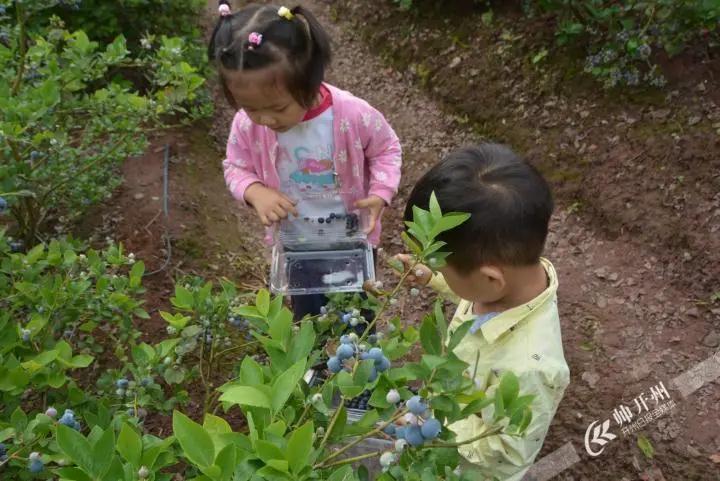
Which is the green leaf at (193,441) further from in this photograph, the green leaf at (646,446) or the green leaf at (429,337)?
the green leaf at (646,446)

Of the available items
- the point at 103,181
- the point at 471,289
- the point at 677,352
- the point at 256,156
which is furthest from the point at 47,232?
the point at 677,352

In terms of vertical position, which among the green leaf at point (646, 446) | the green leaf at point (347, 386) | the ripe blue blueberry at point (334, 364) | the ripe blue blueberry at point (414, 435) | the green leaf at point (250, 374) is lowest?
the green leaf at point (646, 446)

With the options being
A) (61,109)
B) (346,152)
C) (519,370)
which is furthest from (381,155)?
(61,109)

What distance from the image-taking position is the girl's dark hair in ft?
5.71

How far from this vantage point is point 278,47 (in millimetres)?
1756

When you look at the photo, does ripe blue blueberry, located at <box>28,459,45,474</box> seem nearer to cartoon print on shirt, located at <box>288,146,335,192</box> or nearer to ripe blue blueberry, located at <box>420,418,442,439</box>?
ripe blue blueberry, located at <box>420,418,442,439</box>

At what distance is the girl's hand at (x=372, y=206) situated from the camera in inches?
80.2

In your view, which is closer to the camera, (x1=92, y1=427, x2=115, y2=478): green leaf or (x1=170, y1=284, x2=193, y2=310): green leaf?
(x1=92, y1=427, x2=115, y2=478): green leaf

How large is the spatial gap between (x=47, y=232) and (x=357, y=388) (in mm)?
2537

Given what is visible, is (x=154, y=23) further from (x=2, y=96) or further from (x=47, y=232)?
(x=2, y=96)

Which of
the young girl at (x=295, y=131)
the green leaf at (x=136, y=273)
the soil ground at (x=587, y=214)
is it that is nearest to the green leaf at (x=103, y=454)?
the green leaf at (x=136, y=273)

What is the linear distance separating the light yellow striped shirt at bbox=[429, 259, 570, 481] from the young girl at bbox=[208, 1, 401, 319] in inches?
29.0

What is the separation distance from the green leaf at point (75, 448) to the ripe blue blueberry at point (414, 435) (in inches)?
16.7

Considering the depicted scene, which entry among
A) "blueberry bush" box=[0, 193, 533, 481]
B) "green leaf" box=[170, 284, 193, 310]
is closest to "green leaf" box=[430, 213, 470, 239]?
"blueberry bush" box=[0, 193, 533, 481]
